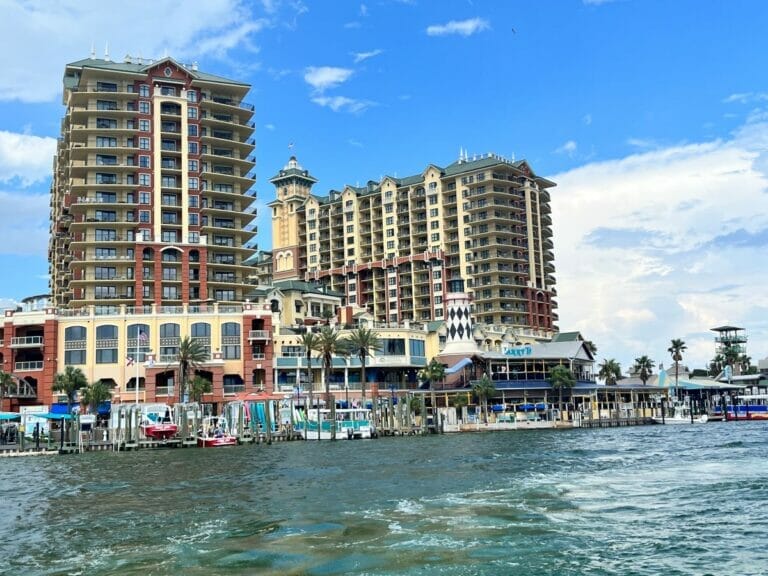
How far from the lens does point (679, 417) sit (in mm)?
128750

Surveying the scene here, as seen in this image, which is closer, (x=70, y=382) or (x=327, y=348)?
(x=70, y=382)

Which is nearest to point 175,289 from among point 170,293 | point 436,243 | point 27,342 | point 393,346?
point 170,293

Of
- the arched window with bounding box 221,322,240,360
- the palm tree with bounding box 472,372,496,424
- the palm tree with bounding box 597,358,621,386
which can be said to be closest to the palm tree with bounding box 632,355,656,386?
the palm tree with bounding box 597,358,621,386

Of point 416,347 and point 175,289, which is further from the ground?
point 175,289

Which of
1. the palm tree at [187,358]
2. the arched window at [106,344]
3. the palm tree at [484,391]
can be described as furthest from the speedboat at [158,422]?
the palm tree at [484,391]

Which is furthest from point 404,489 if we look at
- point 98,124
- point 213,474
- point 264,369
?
point 98,124

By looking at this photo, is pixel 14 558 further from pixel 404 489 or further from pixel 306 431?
pixel 306 431

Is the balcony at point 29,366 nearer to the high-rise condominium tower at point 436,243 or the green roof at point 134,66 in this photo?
the green roof at point 134,66

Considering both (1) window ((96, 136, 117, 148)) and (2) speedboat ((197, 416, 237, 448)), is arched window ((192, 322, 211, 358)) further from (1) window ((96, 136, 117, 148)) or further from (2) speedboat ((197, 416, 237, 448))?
(1) window ((96, 136, 117, 148))

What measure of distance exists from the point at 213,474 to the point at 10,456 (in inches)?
1309

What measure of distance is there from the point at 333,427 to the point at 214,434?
1318cm

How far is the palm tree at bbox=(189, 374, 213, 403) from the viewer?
10006 cm

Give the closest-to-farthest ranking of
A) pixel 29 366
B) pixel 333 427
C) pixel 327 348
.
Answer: pixel 333 427
pixel 327 348
pixel 29 366

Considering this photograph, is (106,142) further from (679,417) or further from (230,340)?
(679,417)
